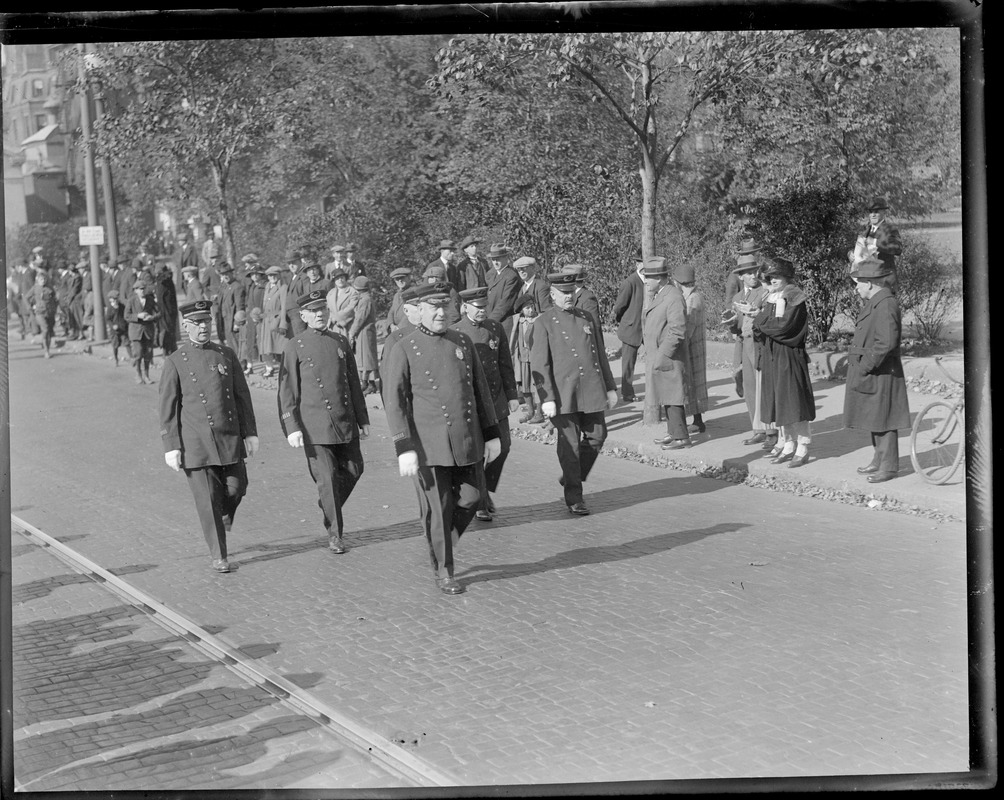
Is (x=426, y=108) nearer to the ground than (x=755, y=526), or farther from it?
farther from it

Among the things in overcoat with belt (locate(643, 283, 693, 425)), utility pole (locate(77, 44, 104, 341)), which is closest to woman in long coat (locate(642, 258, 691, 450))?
overcoat with belt (locate(643, 283, 693, 425))

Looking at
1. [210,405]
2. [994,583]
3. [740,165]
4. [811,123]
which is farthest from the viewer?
[740,165]

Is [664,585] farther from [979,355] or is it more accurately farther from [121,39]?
[121,39]

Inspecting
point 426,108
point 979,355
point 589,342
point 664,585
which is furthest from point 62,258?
point 979,355

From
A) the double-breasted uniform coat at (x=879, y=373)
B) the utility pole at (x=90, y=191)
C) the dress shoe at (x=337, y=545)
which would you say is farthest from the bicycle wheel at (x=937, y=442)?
the utility pole at (x=90, y=191)

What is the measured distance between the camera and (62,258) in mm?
30812

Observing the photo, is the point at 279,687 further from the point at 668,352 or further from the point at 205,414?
the point at 668,352

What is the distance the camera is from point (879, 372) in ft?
31.3

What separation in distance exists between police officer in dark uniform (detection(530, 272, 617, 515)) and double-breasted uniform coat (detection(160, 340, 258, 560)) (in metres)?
2.50

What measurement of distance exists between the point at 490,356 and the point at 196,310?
8.09ft

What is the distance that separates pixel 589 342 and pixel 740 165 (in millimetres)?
8729

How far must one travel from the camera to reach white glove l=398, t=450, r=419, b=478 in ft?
24.4

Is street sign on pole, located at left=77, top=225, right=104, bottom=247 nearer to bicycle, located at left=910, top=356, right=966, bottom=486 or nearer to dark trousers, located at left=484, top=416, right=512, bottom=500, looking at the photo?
dark trousers, located at left=484, top=416, right=512, bottom=500

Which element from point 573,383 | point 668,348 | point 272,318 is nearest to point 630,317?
point 668,348
